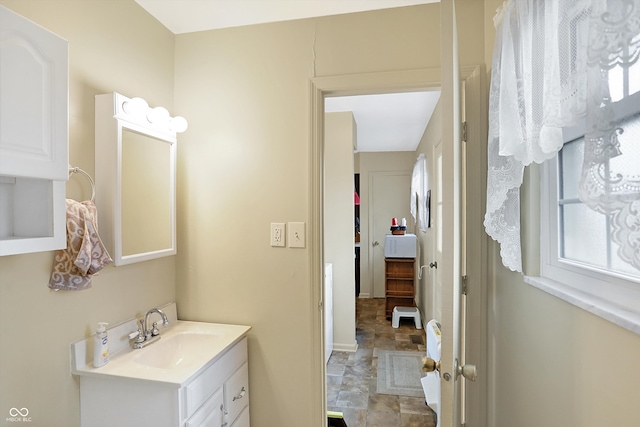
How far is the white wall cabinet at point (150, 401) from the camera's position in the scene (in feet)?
3.96

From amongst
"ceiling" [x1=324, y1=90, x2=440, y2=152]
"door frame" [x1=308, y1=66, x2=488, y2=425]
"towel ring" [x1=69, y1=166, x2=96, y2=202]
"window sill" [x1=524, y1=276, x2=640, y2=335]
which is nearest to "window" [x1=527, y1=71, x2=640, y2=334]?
"window sill" [x1=524, y1=276, x2=640, y2=335]

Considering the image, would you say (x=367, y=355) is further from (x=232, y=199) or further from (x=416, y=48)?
(x=416, y=48)

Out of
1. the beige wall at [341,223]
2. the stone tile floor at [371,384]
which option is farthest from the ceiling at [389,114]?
the stone tile floor at [371,384]

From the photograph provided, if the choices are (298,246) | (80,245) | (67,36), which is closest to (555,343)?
(298,246)

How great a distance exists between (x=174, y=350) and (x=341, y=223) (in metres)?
2.06

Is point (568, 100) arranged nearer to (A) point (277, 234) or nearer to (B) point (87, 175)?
(A) point (277, 234)

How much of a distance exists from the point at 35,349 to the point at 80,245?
0.37 m

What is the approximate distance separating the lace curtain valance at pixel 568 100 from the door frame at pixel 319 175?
1.83 feet

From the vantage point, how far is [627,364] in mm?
647

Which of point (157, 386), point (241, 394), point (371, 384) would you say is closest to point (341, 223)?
point (371, 384)

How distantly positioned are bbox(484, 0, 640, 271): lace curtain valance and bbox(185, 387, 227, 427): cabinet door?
1299mm

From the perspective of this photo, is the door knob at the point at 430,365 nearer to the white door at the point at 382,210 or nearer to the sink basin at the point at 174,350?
the sink basin at the point at 174,350

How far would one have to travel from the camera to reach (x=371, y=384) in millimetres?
2619

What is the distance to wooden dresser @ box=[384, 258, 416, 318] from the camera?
4230 mm
